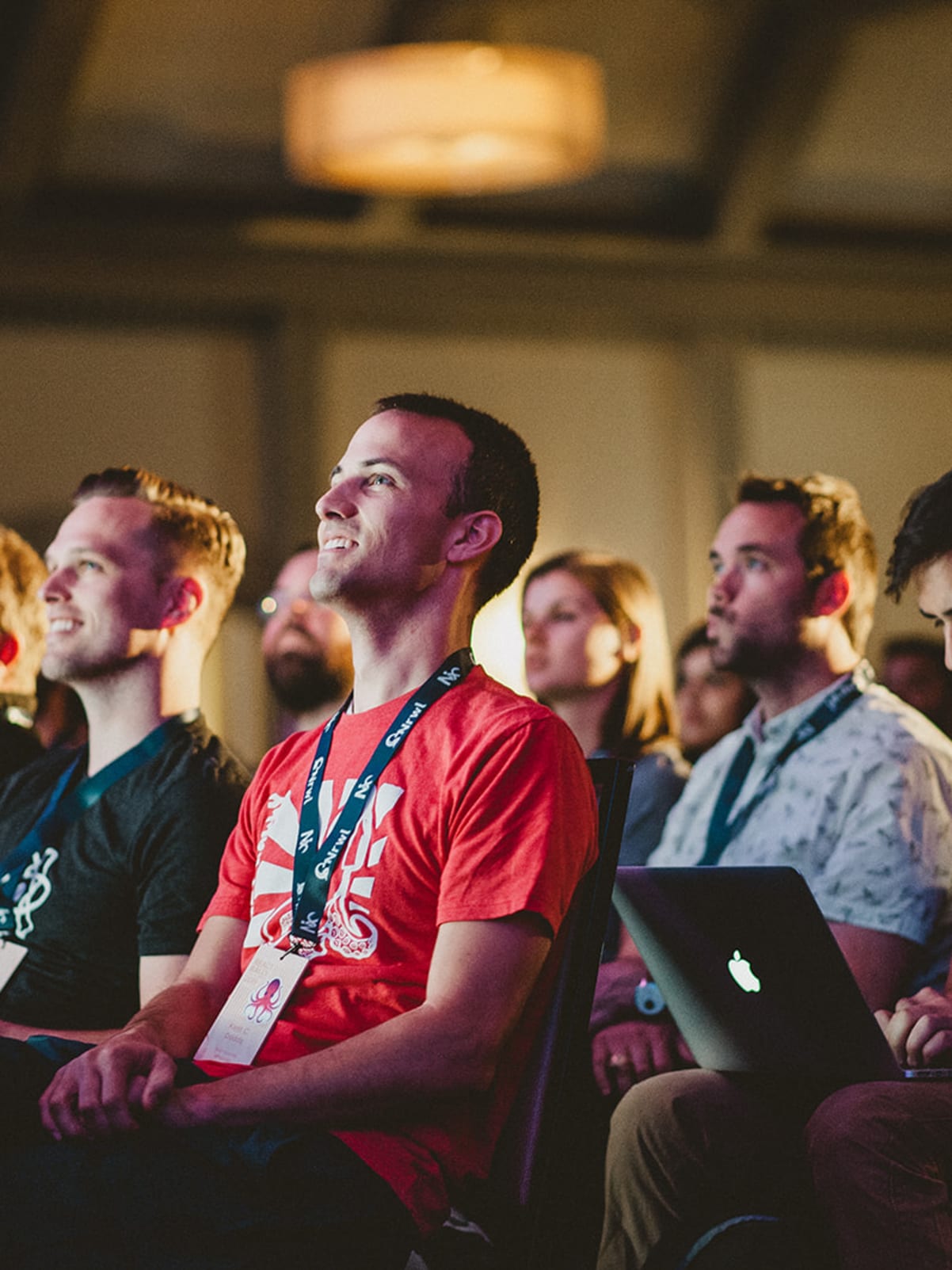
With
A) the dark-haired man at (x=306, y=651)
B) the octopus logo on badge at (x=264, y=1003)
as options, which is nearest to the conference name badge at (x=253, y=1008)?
the octopus logo on badge at (x=264, y=1003)

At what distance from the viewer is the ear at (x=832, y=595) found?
3059mm

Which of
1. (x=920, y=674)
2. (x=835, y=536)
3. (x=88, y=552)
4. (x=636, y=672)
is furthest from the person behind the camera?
(x=920, y=674)

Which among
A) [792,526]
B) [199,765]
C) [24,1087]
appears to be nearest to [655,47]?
[792,526]

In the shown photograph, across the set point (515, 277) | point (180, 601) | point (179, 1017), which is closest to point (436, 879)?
point (179, 1017)

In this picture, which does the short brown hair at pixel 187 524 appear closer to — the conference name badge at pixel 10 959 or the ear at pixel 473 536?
the conference name badge at pixel 10 959

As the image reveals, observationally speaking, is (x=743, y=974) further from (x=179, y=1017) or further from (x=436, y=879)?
(x=179, y=1017)

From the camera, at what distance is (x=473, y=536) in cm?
217

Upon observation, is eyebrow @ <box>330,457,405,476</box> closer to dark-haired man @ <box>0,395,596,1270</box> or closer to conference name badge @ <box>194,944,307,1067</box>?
dark-haired man @ <box>0,395,596,1270</box>

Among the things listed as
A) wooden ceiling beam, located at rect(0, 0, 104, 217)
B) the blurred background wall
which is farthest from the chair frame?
wooden ceiling beam, located at rect(0, 0, 104, 217)

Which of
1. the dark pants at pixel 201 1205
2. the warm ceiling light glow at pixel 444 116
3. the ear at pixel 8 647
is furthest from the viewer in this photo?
the warm ceiling light glow at pixel 444 116

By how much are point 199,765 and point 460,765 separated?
0.71 meters

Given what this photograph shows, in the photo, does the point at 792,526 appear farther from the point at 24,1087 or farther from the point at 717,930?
the point at 24,1087

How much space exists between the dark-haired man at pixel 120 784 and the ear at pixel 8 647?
1.75ft

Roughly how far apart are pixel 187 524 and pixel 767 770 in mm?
1040
